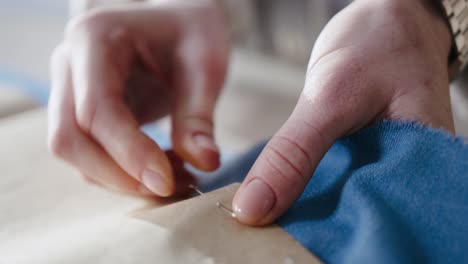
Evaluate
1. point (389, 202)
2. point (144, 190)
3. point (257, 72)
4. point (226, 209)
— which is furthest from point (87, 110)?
point (257, 72)

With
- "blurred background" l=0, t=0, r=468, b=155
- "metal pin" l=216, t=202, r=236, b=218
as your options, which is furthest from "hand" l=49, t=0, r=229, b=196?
"blurred background" l=0, t=0, r=468, b=155

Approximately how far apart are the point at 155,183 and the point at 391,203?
227 mm

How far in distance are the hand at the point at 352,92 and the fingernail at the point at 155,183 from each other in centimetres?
12

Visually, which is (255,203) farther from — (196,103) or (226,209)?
(196,103)

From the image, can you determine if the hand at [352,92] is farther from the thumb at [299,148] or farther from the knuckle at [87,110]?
the knuckle at [87,110]

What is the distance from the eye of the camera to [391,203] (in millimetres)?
345

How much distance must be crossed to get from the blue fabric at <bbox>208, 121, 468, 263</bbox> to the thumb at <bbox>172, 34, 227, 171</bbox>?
0.55 ft

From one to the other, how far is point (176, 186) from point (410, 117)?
25 centimetres

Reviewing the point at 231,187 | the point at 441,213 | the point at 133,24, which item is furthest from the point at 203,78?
the point at 441,213

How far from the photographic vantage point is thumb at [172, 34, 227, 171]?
0.55 m

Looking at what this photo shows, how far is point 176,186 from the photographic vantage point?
0.54m

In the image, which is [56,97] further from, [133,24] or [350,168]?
[350,168]

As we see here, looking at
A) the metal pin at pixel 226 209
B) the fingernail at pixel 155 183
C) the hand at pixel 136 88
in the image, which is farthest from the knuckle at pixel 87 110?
the metal pin at pixel 226 209

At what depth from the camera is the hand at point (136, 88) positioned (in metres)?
0.53
